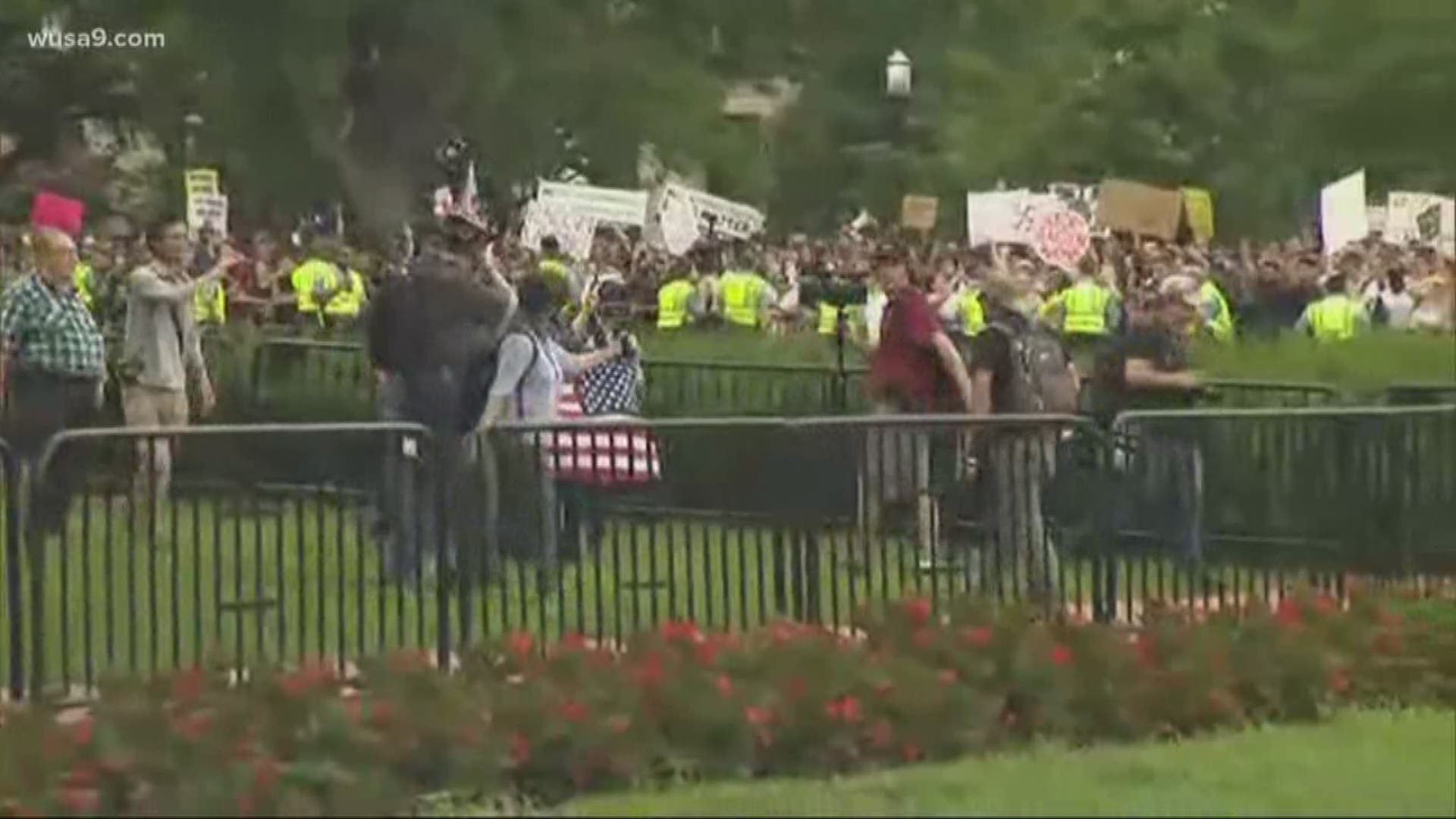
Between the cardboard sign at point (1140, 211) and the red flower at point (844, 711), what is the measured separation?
20.7 metres

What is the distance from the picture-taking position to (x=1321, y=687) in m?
11.9

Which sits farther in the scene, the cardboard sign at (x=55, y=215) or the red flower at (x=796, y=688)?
the cardboard sign at (x=55, y=215)

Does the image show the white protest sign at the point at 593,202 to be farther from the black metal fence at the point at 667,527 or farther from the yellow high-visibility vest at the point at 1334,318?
the black metal fence at the point at 667,527

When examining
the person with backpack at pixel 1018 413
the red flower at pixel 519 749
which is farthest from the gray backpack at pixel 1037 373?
the red flower at pixel 519 749

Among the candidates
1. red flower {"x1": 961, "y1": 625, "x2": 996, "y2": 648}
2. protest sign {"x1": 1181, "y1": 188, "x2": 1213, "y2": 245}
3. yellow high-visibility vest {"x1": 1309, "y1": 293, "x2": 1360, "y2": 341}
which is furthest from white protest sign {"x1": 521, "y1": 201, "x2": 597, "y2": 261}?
red flower {"x1": 961, "y1": 625, "x2": 996, "y2": 648}

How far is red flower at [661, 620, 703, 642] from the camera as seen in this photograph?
10.8 metres

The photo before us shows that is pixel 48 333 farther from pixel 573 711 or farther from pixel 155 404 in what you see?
pixel 573 711

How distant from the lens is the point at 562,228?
30.0m

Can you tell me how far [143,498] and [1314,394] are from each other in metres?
8.66

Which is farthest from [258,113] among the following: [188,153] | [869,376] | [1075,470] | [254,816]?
[254,816]

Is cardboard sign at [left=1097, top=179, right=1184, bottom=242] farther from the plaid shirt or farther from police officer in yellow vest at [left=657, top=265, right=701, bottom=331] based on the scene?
the plaid shirt

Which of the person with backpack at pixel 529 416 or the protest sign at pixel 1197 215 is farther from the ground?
the protest sign at pixel 1197 215

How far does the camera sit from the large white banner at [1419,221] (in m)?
35.6

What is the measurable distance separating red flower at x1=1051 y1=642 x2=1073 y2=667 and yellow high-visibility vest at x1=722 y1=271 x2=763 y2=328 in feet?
55.5
